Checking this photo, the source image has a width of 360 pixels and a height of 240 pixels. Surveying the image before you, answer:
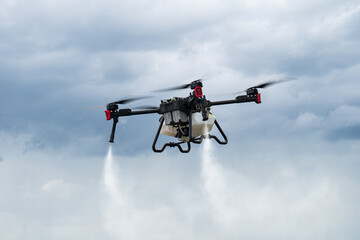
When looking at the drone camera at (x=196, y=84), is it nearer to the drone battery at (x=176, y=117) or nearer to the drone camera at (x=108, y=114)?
the drone battery at (x=176, y=117)

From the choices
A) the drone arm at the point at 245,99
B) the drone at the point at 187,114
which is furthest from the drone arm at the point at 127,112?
the drone arm at the point at 245,99

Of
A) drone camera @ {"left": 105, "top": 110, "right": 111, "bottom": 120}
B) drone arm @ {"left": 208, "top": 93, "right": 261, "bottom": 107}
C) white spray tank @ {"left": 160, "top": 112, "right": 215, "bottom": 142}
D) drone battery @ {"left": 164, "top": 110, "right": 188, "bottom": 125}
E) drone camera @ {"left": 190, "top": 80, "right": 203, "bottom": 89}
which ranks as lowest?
white spray tank @ {"left": 160, "top": 112, "right": 215, "bottom": 142}

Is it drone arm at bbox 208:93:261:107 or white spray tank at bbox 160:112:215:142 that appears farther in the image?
drone arm at bbox 208:93:261:107

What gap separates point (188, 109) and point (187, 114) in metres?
0.61

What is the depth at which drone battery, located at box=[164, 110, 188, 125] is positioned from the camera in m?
72.4

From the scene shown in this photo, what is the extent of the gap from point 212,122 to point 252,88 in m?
6.59

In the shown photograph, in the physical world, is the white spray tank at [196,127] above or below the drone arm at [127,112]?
below

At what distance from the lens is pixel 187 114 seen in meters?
73.0

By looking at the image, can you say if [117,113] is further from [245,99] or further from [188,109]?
[245,99]

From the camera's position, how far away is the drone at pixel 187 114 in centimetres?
7131

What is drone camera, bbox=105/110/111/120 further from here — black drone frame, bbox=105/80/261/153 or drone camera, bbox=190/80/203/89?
drone camera, bbox=190/80/203/89

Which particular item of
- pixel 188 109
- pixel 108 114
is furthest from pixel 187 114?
pixel 108 114

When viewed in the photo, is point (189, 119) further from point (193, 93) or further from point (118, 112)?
point (118, 112)

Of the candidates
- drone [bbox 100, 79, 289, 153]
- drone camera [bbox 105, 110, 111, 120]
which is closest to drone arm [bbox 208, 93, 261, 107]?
drone [bbox 100, 79, 289, 153]
